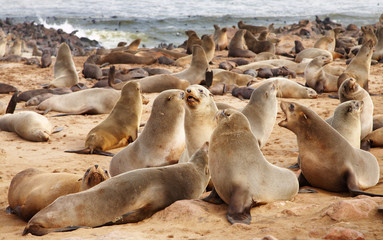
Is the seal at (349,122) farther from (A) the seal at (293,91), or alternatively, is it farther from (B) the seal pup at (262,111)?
(A) the seal at (293,91)

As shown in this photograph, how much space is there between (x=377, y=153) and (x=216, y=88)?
4923mm

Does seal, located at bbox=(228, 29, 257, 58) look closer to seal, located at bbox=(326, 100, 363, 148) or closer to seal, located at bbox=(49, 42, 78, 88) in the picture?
seal, located at bbox=(49, 42, 78, 88)

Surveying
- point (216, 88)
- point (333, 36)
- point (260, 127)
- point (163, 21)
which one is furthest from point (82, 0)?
point (260, 127)

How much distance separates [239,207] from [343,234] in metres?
1.04

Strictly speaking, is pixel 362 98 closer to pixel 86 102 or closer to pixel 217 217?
pixel 217 217

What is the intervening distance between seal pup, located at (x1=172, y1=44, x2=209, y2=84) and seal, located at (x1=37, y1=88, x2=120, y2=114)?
2.52 meters

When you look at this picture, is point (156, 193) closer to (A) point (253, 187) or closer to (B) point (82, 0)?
(A) point (253, 187)

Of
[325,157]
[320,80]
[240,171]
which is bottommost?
[320,80]

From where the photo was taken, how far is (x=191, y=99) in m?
4.79

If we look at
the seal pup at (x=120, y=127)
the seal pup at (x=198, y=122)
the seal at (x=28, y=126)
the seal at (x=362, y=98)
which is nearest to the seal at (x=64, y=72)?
the seal at (x=28, y=126)

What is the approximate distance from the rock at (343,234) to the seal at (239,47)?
1412cm

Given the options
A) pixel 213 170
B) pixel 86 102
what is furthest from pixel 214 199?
pixel 86 102

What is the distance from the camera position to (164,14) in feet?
134

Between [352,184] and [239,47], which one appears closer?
[352,184]
